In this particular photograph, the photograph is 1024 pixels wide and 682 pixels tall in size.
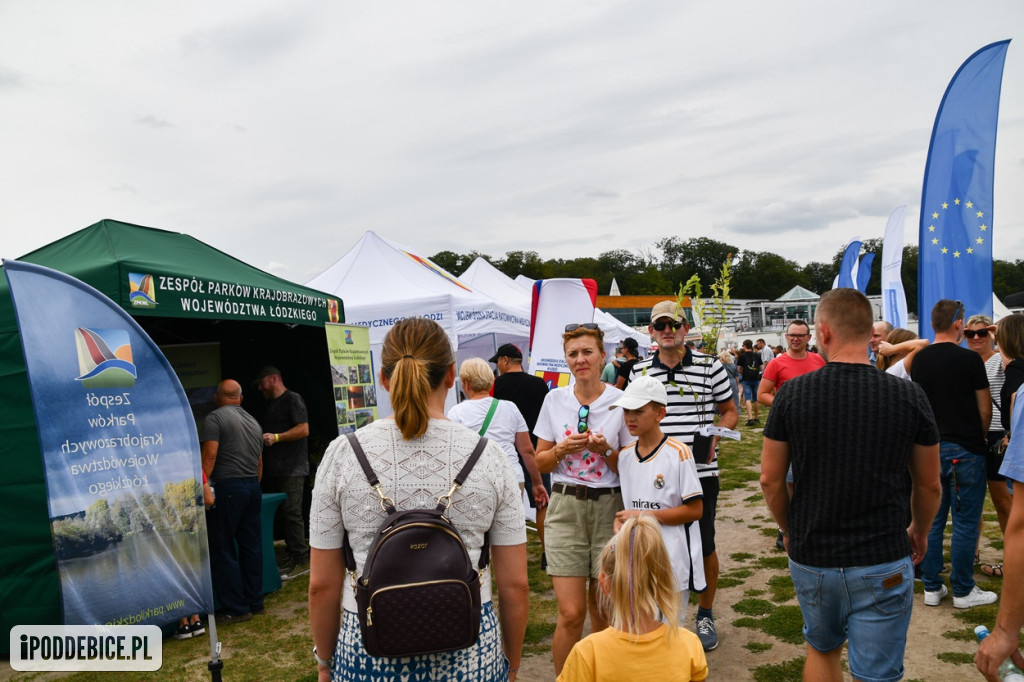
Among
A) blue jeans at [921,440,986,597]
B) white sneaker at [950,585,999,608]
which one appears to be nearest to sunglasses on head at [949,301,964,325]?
blue jeans at [921,440,986,597]

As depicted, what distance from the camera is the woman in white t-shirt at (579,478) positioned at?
11.3 feet

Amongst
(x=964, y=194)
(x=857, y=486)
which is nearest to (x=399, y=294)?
(x=964, y=194)

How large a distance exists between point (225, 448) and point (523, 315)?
7608mm

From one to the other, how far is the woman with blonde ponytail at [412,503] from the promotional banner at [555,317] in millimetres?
5393

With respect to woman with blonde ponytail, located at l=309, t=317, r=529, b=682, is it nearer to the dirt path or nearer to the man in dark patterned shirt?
the man in dark patterned shirt

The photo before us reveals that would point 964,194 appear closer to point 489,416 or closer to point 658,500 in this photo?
point 489,416

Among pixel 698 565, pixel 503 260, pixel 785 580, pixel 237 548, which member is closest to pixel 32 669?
pixel 237 548

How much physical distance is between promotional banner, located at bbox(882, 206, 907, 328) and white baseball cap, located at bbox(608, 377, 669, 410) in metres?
8.57

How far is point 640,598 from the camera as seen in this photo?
214 centimetres

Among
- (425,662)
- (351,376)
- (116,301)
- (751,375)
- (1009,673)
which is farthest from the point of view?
(751,375)

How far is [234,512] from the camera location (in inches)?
218

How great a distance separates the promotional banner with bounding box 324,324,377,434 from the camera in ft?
21.6

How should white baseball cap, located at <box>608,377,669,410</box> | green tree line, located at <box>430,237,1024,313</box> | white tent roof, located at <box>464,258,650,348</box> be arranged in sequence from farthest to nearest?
green tree line, located at <box>430,237,1024,313</box>, white tent roof, located at <box>464,258,650,348</box>, white baseball cap, located at <box>608,377,669,410</box>

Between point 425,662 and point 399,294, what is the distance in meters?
8.77
